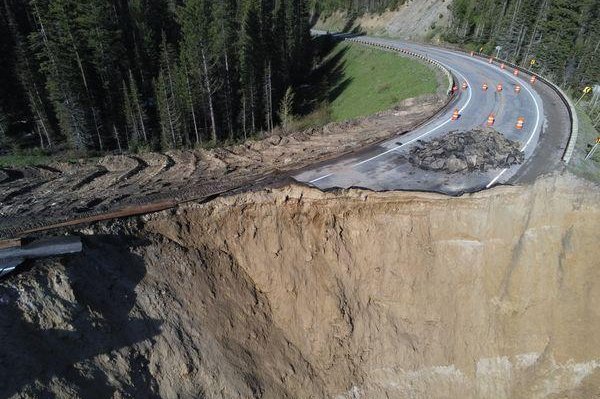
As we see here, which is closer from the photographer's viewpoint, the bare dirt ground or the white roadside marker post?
the bare dirt ground

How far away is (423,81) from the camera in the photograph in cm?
3269

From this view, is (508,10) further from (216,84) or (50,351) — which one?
(50,351)

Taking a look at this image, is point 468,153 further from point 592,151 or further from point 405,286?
point 405,286

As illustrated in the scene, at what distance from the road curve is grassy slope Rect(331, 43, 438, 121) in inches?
166

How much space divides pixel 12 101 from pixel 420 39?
160ft

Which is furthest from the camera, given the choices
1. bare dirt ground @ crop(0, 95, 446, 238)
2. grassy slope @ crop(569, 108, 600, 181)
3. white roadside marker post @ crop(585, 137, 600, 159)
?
white roadside marker post @ crop(585, 137, 600, 159)

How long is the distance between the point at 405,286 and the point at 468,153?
Result: 22.0ft

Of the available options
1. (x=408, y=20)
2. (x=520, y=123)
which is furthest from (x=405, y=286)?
(x=408, y=20)

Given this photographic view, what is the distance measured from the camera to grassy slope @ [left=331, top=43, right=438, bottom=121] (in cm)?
3250

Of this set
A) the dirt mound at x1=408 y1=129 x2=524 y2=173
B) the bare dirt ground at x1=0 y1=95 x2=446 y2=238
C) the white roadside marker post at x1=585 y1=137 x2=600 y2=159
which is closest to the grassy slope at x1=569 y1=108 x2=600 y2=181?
the white roadside marker post at x1=585 y1=137 x2=600 y2=159

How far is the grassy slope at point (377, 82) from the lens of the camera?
32500 mm

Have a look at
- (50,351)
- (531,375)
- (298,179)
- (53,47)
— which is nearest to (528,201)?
(531,375)

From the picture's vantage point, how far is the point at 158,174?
1884 cm

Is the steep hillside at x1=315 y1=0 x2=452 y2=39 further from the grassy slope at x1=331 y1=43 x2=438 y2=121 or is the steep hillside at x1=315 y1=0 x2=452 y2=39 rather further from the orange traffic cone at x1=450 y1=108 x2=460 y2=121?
the orange traffic cone at x1=450 y1=108 x2=460 y2=121
